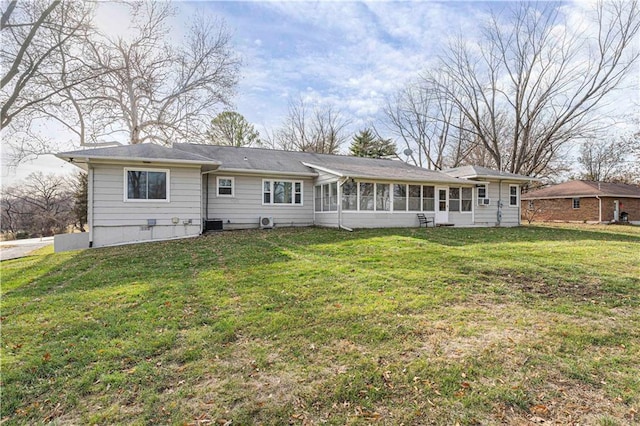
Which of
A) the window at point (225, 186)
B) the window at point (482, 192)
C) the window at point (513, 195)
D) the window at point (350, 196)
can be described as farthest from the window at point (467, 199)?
the window at point (225, 186)

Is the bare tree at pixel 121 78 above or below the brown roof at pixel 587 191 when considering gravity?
above

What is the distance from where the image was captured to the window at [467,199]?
16.5 metres

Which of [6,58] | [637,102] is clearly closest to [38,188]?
[6,58]

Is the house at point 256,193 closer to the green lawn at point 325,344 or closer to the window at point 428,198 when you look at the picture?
the window at point 428,198

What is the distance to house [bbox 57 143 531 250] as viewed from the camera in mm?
10930

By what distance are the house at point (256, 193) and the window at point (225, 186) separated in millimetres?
41

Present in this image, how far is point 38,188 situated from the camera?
27.2m

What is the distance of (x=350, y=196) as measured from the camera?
13617 millimetres

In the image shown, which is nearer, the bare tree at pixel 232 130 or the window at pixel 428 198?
the window at pixel 428 198

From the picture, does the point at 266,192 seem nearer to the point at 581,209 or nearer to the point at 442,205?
the point at 442,205

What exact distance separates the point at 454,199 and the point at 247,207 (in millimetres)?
9969

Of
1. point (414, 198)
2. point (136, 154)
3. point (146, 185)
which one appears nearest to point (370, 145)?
point (414, 198)

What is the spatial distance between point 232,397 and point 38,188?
1318 inches

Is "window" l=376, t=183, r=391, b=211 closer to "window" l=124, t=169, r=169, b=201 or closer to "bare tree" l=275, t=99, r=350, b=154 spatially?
"window" l=124, t=169, r=169, b=201
